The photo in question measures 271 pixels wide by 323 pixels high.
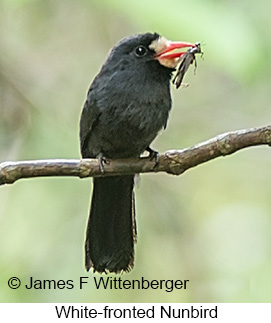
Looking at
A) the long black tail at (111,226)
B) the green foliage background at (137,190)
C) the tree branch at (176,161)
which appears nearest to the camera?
the tree branch at (176,161)

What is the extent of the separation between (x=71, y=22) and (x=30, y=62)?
243 mm

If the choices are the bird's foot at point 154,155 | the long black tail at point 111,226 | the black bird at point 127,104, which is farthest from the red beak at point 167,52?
the long black tail at point 111,226

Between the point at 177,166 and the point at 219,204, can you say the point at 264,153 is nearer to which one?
the point at 219,204

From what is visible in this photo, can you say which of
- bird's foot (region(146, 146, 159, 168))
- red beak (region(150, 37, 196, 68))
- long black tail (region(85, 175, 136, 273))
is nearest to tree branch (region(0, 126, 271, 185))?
bird's foot (region(146, 146, 159, 168))

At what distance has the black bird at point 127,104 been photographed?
2.34 metres

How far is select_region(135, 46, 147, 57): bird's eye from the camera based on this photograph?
2.40 metres

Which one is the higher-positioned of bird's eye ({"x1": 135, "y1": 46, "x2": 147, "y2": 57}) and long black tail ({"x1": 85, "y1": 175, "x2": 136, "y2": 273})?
bird's eye ({"x1": 135, "y1": 46, "x2": 147, "y2": 57})

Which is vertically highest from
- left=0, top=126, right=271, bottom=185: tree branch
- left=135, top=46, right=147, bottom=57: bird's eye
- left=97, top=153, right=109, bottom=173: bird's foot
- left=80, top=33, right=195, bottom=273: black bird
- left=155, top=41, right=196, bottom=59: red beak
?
left=135, top=46, right=147, bottom=57: bird's eye

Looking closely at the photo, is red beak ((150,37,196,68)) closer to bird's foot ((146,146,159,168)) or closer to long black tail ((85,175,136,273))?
bird's foot ((146,146,159,168))

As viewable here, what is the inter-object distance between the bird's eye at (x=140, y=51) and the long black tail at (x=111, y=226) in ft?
1.48

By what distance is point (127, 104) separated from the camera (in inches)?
92.4

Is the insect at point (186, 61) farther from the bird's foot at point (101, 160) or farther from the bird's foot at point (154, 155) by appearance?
the bird's foot at point (101, 160)

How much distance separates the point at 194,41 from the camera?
216cm
